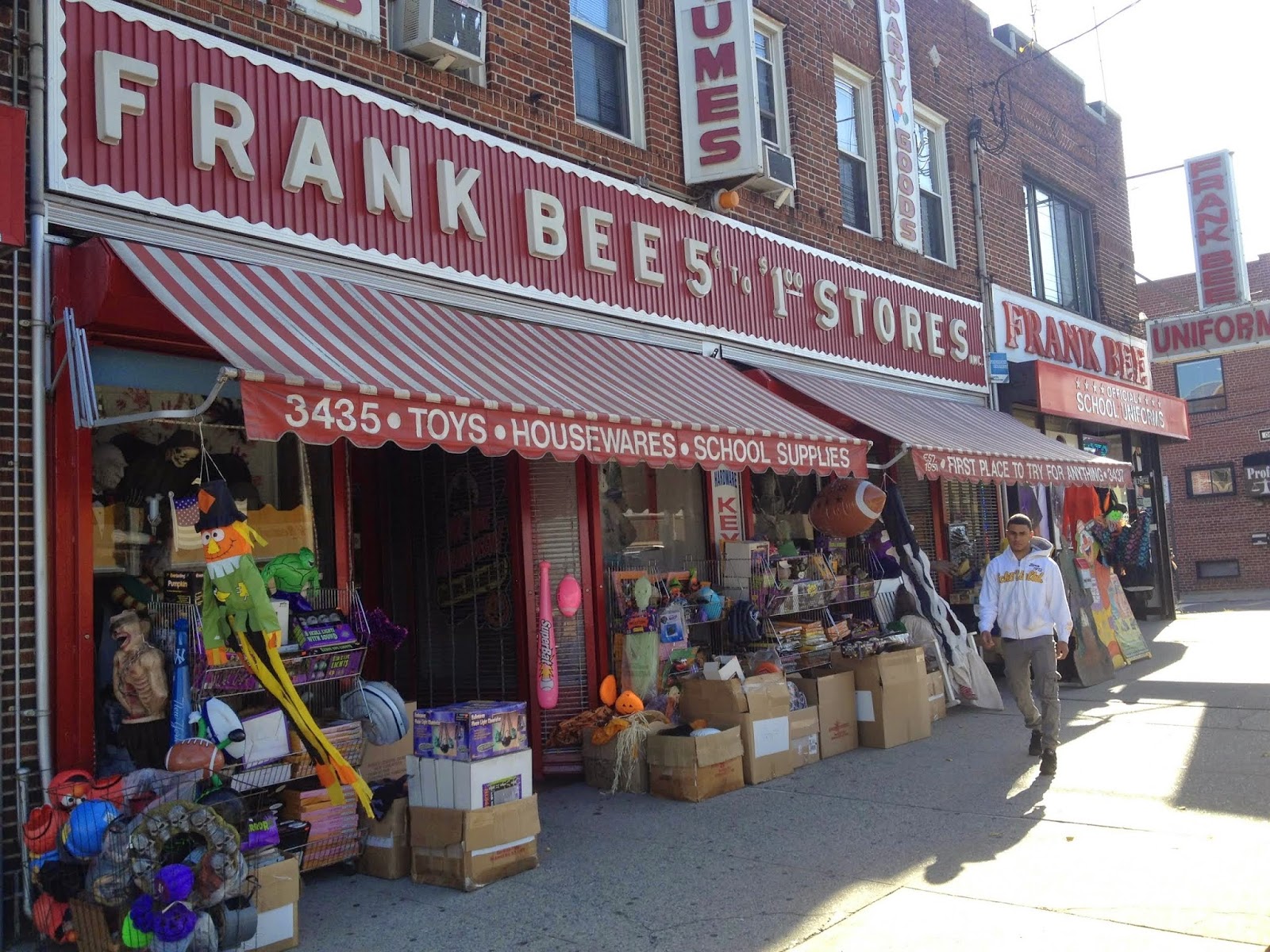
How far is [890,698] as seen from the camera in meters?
8.58

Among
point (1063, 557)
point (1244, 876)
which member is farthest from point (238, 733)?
point (1063, 557)

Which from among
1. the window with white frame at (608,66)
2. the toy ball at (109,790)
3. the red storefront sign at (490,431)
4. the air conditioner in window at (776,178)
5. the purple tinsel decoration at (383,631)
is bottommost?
the toy ball at (109,790)

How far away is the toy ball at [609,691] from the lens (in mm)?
7965

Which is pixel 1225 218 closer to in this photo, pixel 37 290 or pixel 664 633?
pixel 664 633

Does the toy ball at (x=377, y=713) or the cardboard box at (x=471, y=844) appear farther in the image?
the toy ball at (x=377, y=713)

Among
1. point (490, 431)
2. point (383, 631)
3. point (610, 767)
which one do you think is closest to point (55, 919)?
point (383, 631)

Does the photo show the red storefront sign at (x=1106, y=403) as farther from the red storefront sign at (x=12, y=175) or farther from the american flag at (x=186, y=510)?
the red storefront sign at (x=12, y=175)

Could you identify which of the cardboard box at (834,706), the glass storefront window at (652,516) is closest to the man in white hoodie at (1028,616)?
the cardboard box at (834,706)

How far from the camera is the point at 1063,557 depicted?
1173 centimetres

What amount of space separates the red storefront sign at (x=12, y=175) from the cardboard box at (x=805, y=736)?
570cm

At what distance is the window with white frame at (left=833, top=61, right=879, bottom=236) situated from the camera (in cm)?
1211

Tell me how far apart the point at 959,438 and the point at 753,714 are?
4.51 meters

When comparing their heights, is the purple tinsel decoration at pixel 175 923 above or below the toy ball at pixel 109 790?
below

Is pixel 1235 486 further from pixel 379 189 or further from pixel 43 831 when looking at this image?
pixel 43 831
